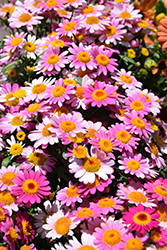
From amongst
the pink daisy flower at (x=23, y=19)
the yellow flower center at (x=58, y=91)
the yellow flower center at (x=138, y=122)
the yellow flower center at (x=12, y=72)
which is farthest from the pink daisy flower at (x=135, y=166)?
the pink daisy flower at (x=23, y=19)

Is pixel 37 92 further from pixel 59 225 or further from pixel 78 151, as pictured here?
pixel 59 225

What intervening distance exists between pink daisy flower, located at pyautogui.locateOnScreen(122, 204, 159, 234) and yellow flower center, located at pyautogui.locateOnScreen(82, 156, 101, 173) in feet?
0.55

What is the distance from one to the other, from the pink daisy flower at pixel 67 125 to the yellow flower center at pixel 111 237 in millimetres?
317

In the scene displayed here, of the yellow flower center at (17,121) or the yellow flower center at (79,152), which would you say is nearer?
the yellow flower center at (79,152)

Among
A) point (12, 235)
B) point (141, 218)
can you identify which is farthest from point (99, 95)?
point (12, 235)

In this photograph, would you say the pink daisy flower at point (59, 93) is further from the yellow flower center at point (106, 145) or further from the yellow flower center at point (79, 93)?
the yellow flower center at point (106, 145)

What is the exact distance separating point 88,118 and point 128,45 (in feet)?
1.62

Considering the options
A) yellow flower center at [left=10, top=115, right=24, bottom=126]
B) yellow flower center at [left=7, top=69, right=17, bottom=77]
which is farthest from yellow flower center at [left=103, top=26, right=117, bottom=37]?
yellow flower center at [left=10, top=115, right=24, bottom=126]

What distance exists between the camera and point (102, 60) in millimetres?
1251

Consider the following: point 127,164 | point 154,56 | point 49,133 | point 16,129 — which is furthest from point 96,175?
point 154,56

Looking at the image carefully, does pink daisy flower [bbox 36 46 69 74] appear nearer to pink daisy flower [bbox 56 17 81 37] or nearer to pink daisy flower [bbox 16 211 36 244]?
pink daisy flower [bbox 56 17 81 37]

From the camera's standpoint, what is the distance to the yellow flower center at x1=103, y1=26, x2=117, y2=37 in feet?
4.54

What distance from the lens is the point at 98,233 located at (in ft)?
2.92

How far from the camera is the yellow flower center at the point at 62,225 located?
36.2 inches
